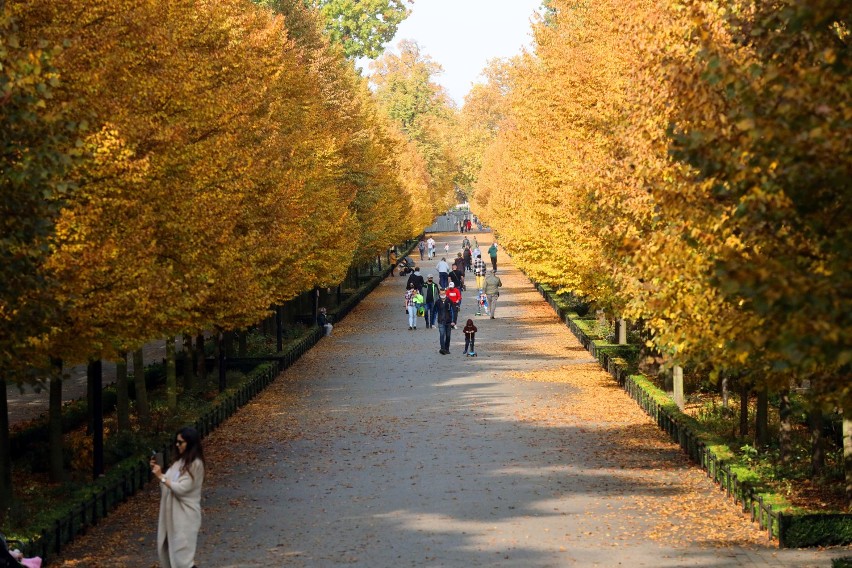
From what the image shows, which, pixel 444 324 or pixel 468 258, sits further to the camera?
pixel 468 258

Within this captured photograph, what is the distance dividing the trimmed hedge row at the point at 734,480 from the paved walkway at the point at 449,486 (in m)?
0.24

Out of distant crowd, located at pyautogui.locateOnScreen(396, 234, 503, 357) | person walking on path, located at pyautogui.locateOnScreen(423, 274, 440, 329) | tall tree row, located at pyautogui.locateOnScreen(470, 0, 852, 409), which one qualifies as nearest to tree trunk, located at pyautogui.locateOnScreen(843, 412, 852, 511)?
tall tree row, located at pyautogui.locateOnScreen(470, 0, 852, 409)

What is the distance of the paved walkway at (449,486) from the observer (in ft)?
47.3

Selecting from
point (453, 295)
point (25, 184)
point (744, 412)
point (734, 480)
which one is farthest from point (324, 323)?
point (25, 184)

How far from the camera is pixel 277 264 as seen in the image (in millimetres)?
26938

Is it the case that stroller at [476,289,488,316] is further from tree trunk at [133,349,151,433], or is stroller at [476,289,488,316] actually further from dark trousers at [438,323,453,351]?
tree trunk at [133,349,151,433]

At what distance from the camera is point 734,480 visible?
1691cm

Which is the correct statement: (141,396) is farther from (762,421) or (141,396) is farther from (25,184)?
(25,184)

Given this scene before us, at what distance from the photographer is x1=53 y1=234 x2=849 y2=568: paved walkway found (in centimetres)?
1443

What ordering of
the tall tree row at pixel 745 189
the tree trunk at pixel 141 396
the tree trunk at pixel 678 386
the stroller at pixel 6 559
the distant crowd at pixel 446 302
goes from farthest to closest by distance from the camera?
the distant crowd at pixel 446 302
the tree trunk at pixel 678 386
the tree trunk at pixel 141 396
the stroller at pixel 6 559
the tall tree row at pixel 745 189

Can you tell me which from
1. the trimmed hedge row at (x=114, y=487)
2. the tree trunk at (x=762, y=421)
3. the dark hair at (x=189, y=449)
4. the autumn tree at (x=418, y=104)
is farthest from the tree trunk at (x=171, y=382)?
the autumn tree at (x=418, y=104)

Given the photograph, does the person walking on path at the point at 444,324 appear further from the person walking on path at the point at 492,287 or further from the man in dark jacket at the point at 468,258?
the man in dark jacket at the point at 468,258

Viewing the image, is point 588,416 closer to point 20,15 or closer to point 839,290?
point 20,15

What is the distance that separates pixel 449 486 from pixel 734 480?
12.5 feet
